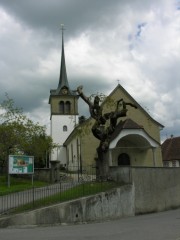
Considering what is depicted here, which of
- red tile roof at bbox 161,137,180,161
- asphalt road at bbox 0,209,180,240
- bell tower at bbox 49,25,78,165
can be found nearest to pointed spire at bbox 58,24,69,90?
bell tower at bbox 49,25,78,165

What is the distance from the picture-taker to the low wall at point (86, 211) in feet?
51.9

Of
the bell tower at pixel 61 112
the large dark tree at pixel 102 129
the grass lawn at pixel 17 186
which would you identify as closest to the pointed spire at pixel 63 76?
the bell tower at pixel 61 112

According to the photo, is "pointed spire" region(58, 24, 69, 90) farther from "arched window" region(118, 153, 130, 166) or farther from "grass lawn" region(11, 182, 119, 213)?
"grass lawn" region(11, 182, 119, 213)

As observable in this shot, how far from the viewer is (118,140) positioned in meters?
37.8

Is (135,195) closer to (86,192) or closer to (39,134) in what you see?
(86,192)

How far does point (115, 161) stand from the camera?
1657 inches

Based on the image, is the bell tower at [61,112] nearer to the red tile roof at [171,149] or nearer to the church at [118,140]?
the church at [118,140]

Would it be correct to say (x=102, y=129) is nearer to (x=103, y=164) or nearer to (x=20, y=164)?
(x=103, y=164)

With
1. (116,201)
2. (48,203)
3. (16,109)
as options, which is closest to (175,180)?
(116,201)

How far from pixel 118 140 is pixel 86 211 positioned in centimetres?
2040

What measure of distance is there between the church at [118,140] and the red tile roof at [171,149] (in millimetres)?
16051

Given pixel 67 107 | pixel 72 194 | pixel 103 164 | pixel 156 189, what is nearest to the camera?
pixel 72 194

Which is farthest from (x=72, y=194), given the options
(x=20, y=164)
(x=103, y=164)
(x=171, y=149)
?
(x=171, y=149)

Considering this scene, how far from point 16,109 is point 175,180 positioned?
1807cm
